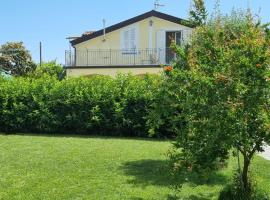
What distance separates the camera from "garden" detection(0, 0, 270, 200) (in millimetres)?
6941

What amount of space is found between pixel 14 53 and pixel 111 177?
37.1 meters

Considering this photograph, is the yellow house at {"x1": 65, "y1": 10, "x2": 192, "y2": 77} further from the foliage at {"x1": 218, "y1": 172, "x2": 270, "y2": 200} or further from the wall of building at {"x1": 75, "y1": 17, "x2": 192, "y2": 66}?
the foliage at {"x1": 218, "y1": 172, "x2": 270, "y2": 200}

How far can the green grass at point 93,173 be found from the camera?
8672 mm

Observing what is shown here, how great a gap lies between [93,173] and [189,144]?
10.6ft

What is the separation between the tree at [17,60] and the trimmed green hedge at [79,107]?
27119mm

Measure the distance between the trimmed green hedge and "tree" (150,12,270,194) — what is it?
31.4 ft

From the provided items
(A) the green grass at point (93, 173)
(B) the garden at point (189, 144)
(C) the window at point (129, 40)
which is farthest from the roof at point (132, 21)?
(A) the green grass at point (93, 173)

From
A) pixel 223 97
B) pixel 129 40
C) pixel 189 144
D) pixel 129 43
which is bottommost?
pixel 189 144

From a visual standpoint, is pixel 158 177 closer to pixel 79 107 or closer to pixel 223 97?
pixel 223 97

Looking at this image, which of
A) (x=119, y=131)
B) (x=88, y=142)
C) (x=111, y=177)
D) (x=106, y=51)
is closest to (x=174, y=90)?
(x=111, y=177)

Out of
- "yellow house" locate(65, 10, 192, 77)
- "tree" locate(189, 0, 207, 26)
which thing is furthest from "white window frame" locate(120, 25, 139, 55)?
"tree" locate(189, 0, 207, 26)

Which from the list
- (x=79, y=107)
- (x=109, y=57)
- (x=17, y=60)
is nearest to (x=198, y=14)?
(x=79, y=107)

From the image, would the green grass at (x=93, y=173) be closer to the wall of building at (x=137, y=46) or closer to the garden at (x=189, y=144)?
the garden at (x=189, y=144)

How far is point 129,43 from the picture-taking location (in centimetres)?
3086
